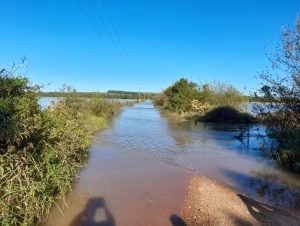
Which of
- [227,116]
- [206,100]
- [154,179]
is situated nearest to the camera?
[154,179]

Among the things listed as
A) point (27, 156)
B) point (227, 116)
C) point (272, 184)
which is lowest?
point (272, 184)

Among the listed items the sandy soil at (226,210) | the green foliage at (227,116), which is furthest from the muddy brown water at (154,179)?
the green foliage at (227,116)

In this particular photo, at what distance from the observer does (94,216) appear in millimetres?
7164

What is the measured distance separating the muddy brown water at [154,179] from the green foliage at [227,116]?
13808mm

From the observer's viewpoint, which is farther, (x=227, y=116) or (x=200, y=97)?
(x=200, y=97)

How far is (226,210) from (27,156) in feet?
13.5

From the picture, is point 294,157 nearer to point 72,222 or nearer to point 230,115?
point 72,222

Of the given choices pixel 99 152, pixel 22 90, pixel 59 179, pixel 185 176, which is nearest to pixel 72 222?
pixel 59 179

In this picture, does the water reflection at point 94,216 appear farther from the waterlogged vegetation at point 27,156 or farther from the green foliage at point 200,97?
the green foliage at point 200,97

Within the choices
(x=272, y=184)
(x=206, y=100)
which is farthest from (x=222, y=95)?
(x=272, y=184)

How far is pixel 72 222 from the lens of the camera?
6.82m

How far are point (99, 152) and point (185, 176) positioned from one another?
5038mm

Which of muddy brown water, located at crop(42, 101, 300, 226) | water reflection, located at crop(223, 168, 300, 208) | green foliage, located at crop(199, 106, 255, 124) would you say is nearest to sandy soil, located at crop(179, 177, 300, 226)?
muddy brown water, located at crop(42, 101, 300, 226)

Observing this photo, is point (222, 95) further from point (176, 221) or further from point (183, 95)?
point (176, 221)
